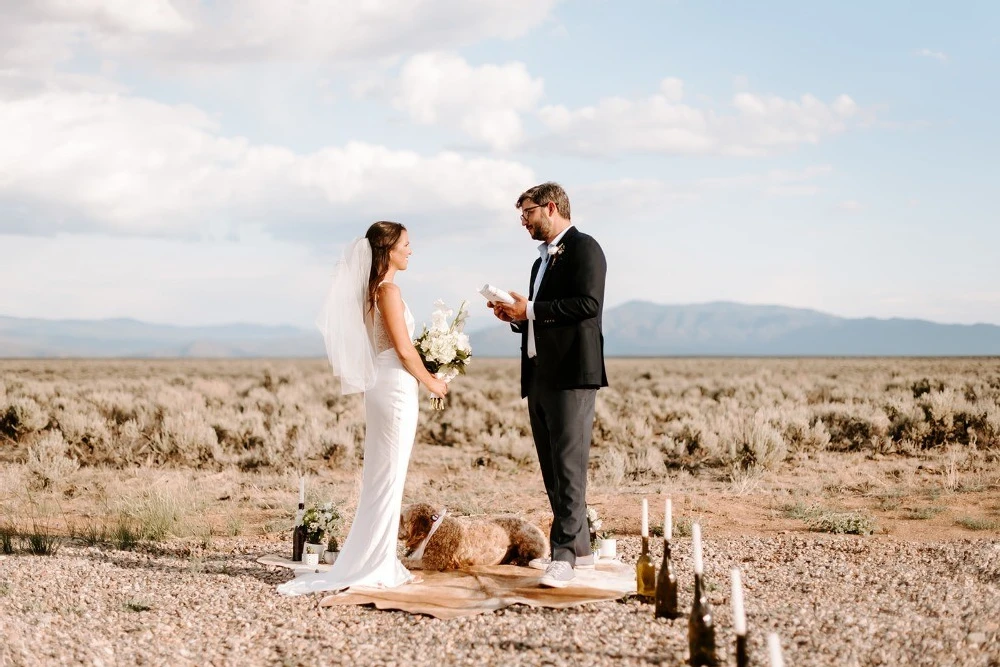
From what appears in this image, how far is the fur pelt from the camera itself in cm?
729

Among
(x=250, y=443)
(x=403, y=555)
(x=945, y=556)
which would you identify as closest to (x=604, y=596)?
(x=403, y=555)

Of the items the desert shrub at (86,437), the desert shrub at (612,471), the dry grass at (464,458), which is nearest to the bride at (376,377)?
the dry grass at (464,458)

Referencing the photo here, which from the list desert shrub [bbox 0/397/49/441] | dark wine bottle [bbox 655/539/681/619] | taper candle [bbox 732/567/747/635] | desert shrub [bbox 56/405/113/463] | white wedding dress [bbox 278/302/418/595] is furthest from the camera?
desert shrub [bbox 0/397/49/441]

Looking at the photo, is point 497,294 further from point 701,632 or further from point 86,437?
point 86,437

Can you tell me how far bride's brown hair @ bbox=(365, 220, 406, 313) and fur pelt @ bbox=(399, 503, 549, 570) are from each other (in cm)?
205

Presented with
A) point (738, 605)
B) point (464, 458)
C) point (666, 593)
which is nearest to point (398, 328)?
point (666, 593)

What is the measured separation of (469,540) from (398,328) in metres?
1.94

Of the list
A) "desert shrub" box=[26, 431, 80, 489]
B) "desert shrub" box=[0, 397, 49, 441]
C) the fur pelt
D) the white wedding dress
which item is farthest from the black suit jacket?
"desert shrub" box=[0, 397, 49, 441]

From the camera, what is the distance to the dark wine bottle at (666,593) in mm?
5719

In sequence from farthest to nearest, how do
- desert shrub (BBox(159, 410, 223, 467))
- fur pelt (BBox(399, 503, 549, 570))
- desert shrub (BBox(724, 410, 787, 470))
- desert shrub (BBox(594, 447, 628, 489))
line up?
desert shrub (BBox(159, 410, 223, 467))
desert shrub (BBox(724, 410, 787, 470))
desert shrub (BBox(594, 447, 628, 489))
fur pelt (BBox(399, 503, 549, 570))

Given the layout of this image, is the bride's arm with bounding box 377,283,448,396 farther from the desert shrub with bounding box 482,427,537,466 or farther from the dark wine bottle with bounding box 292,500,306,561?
the desert shrub with bounding box 482,427,537,466

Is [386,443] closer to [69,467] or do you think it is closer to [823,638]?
[823,638]

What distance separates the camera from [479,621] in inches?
228

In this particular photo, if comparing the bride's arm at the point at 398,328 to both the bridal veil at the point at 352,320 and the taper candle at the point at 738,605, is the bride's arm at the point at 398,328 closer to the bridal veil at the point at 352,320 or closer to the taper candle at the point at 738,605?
the bridal veil at the point at 352,320
